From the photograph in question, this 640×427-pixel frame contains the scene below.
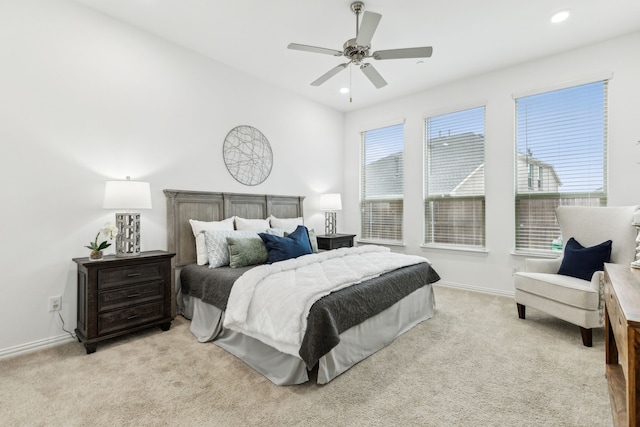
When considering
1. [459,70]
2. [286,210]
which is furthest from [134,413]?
[459,70]

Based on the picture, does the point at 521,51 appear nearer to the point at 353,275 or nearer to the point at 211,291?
the point at 353,275

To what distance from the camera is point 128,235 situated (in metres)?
2.84

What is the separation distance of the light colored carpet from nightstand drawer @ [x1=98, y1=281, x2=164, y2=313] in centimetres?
35

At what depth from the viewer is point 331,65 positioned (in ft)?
12.7

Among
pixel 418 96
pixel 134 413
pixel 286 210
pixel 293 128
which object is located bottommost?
pixel 134 413

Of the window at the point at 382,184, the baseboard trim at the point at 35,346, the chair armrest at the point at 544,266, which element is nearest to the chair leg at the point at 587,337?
the chair armrest at the point at 544,266

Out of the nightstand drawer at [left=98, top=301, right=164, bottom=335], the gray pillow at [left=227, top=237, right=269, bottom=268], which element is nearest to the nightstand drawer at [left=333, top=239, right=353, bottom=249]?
the gray pillow at [left=227, top=237, right=269, bottom=268]

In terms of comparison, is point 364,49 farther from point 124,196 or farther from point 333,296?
point 124,196

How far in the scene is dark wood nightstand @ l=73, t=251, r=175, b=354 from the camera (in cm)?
246

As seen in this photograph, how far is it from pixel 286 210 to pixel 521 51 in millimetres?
3629

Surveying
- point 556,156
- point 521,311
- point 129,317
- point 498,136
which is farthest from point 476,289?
point 129,317

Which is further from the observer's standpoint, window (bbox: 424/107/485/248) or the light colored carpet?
window (bbox: 424/107/485/248)

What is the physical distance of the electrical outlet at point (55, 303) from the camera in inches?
103

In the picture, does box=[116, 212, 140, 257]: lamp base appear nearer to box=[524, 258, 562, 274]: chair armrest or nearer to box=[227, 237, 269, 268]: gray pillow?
box=[227, 237, 269, 268]: gray pillow
